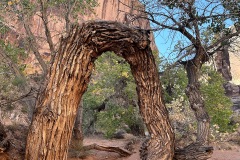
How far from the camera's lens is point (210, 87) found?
42.8ft

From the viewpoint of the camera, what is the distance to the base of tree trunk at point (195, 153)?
15.1ft

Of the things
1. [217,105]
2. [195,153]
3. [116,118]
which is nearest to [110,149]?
[116,118]

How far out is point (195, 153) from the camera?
4.62 metres

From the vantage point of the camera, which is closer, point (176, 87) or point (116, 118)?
point (116, 118)

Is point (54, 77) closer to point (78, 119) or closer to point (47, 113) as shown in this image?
point (47, 113)

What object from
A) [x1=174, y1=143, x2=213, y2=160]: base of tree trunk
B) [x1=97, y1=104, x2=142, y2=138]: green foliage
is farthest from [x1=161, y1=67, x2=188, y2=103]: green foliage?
[x1=174, y1=143, x2=213, y2=160]: base of tree trunk

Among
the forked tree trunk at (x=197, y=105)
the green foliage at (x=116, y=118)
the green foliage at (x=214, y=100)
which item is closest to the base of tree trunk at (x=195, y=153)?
the forked tree trunk at (x=197, y=105)

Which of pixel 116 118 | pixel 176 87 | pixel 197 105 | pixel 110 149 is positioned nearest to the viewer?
pixel 197 105

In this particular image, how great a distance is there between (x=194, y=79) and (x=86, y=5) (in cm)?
519

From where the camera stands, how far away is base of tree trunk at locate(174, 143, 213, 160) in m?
4.60

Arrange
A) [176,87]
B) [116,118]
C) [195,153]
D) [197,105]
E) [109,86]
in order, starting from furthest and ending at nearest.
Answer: [176,87] < [109,86] < [116,118] < [197,105] < [195,153]

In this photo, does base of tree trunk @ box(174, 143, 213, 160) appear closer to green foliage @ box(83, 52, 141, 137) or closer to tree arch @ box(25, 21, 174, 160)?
tree arch @ box(25, 21, 174, 160)

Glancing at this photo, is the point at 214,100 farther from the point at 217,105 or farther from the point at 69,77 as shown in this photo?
the point at 69,77

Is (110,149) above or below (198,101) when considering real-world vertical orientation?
below
